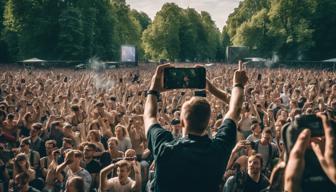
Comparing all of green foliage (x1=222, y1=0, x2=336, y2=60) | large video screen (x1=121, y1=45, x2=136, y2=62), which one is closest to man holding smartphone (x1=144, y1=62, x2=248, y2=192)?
large video screen (x1=121, y1=45, x2=136, y2=62)

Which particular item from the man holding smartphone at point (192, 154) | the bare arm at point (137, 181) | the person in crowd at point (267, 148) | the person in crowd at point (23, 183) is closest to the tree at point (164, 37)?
the person in crowd at point (267, 148)

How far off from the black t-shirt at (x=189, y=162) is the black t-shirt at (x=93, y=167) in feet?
15.3

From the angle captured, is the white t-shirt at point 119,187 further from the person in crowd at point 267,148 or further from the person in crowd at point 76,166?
the person in crowd at point 267,148

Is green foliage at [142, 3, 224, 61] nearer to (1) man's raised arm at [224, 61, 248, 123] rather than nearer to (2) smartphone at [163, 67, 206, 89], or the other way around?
(2) smartphone at [163, 67, 206, 89]

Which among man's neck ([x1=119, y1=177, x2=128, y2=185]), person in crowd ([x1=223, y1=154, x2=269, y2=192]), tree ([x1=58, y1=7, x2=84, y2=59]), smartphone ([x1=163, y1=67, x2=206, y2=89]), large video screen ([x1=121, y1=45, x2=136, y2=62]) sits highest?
tree ([x1=58, y1=7, x2=84, y2=59])

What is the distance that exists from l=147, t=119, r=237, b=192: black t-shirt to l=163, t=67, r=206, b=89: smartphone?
53 centimetres

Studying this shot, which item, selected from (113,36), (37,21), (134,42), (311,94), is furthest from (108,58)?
(311,94)

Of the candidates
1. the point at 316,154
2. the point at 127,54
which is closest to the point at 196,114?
the point at 316,154

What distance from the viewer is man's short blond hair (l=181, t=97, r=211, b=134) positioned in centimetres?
310

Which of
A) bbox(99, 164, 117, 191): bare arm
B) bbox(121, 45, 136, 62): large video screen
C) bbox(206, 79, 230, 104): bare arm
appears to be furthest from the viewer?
bbox(121, 45, 136, 62): large video screen

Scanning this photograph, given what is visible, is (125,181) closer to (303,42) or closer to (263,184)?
(263,184)

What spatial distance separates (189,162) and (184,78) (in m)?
0.78

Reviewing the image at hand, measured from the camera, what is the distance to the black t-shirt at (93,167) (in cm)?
772

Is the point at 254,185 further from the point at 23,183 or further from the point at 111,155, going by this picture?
the point at 23,183
